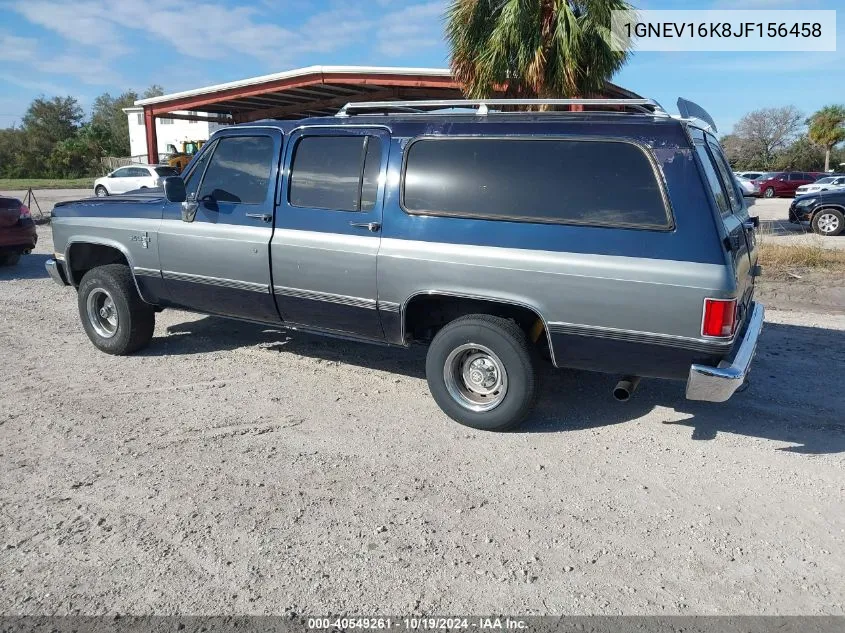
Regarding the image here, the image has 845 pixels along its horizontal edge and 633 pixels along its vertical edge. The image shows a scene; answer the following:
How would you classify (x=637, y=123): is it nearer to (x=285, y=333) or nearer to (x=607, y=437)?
(x=607, y=437)

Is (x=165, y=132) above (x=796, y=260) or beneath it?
above

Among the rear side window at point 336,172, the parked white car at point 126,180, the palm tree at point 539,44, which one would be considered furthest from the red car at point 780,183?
the rear side window at point 336,172

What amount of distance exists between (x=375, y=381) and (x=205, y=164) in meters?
2.32

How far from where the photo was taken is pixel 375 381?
5.84 m

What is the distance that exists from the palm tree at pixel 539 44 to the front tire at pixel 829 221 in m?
8.03

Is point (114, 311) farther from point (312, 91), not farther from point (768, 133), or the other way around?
point (768, 133)

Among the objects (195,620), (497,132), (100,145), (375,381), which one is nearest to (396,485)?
(195,620)

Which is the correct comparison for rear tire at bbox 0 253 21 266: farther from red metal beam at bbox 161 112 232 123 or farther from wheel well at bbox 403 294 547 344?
red metal beam at bbox 161 112 232 123

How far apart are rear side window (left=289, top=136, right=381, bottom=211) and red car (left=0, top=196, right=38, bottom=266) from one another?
7839 mm

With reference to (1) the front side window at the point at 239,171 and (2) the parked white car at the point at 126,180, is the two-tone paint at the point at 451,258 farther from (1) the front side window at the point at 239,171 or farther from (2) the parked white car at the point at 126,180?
(2) the parked white car at the point at 126,180

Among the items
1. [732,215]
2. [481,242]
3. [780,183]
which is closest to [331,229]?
[481,242]

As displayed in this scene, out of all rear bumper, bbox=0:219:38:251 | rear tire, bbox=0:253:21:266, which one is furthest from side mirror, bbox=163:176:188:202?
rear tire, bbox=0:253:21:266

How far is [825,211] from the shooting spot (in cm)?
1700

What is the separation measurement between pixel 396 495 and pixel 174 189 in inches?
131
